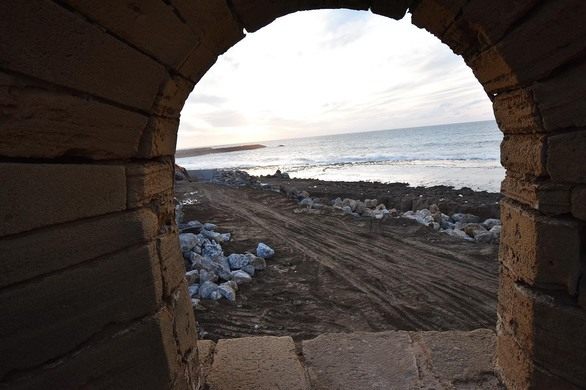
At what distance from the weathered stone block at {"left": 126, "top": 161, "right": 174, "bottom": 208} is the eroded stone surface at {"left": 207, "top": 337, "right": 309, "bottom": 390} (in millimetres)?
1487

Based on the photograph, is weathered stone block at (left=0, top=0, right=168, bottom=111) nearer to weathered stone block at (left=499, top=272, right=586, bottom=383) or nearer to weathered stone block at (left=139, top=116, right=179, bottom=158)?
weathered stone block at (left=139, top=116, right=179, bottom=158)

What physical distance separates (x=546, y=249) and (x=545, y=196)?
28cm

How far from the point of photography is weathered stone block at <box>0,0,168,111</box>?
1268mm

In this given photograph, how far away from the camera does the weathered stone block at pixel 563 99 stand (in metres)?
1.65

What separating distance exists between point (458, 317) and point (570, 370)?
3484 mm

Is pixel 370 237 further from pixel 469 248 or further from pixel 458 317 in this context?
pixel 458 317

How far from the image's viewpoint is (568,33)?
158 centimetres

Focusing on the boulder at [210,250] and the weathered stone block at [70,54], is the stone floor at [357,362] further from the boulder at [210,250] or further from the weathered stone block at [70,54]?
the boulder at [210,250]

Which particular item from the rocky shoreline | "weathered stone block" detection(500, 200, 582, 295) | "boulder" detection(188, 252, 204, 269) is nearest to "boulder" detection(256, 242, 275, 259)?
"boulder" detection(188, 252, 204, 269)

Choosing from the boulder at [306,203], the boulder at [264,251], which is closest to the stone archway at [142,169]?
the boulder at [264,251]

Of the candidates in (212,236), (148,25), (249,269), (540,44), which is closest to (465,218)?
(249,269)

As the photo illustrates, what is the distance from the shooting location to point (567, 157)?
1768 mm

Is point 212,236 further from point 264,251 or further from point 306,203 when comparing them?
point 306,203

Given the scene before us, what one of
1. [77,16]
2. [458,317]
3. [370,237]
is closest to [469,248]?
[370,237]
